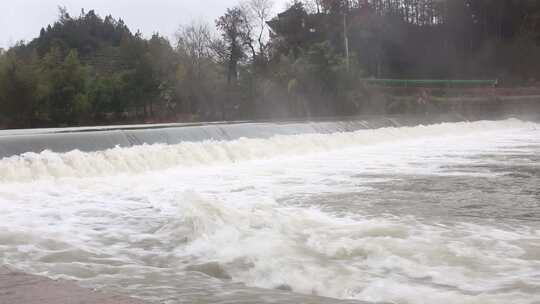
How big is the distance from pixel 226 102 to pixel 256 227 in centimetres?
2664

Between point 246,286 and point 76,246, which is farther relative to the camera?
point 76,246

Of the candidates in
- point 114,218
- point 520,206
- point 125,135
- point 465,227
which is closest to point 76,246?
point 114,218

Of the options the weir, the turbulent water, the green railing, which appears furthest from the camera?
the green railing

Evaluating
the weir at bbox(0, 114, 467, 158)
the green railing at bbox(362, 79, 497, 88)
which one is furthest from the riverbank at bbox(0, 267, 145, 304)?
the green railing at bbox(362, 79, 497, 88)

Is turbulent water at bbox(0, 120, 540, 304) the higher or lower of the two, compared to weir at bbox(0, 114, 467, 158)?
lower

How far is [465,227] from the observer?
15.7 ft

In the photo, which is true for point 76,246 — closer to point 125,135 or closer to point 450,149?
point 125,135

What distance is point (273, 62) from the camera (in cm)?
3231

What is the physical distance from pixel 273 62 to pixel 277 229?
1107 inches

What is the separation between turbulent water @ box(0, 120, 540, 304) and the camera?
131 inches

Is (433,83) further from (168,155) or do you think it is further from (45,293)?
(45,293)

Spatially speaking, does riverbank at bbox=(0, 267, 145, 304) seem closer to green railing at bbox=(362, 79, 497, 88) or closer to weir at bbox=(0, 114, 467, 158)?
weir at bbox=(0, 114, 467, 158)

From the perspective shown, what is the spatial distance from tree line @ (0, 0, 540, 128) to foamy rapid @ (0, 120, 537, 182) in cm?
1306

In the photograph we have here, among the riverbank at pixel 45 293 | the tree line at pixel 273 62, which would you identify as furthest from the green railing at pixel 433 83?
the riverbank at pixel 45 293
